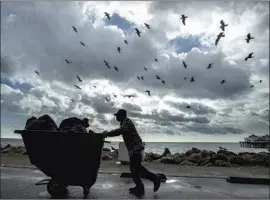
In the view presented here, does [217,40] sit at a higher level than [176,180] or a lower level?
higher

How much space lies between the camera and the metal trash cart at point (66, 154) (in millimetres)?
6918

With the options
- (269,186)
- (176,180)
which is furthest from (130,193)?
(269,186)

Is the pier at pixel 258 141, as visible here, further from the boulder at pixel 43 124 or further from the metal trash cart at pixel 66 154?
the boulder at pixel 43 124

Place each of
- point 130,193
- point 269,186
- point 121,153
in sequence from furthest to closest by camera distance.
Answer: point 121,153 < point 269,186 < point 130,193

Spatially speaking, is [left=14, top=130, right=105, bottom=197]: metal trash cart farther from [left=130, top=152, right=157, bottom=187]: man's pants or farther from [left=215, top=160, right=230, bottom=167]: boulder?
[left=215, top=160, right=230, bottom=167]: boulder

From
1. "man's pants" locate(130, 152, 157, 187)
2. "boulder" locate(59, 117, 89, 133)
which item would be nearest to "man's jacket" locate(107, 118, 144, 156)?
"man's pants" locate(130, 152, 157, 187)

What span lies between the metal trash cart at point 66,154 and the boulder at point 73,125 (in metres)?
0.27

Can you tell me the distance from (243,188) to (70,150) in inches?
202

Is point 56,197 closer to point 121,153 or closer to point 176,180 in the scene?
point 176,180

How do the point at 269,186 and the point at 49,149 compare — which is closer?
the point at 49,149

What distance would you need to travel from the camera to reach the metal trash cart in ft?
22.7

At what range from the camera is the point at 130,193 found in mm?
7555

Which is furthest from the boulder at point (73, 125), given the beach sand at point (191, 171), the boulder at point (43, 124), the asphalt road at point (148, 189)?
the beach sand at point (191, 171)

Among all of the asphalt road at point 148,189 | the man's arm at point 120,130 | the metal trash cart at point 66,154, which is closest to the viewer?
the metal trash cart at point 66,154
